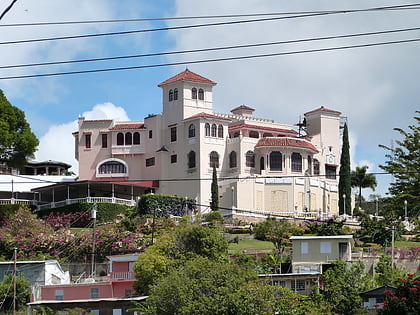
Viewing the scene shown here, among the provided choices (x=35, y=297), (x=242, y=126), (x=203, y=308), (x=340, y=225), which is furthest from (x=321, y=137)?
(x=203, y=308)

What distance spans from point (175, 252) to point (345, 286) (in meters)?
10.3

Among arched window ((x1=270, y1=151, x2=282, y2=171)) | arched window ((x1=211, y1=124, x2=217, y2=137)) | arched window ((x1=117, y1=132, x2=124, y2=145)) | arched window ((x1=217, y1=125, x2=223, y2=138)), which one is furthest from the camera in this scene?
arched window ((x1=117, y1=132, x2=124, y2=145))

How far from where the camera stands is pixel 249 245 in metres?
68.7

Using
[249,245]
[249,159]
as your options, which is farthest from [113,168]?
[249,245]

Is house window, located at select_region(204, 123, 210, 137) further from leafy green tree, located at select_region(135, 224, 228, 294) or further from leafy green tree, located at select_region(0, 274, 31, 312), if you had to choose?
leafy green tree, located at select_region(0, 274, 31, 312)

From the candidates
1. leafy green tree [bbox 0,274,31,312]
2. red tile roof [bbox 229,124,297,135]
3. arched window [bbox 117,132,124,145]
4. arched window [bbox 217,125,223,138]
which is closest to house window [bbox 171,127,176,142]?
arched window [bbox 217,125,223,138]

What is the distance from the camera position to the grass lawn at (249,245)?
66.0 m

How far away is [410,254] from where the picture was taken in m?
62.8

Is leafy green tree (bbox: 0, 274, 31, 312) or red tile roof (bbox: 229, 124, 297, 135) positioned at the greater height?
red tile roof (bbox: 229, 124, 297, 135)

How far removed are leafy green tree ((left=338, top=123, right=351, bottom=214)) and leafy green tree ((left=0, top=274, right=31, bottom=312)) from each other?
39052 mm

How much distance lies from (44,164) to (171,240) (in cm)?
6269

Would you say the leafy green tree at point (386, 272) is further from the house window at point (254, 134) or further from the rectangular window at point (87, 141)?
the rectangular window at point (87, 141)

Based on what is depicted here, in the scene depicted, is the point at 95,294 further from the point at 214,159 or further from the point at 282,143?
the point at 282,143

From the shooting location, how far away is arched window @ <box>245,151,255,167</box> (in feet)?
284
